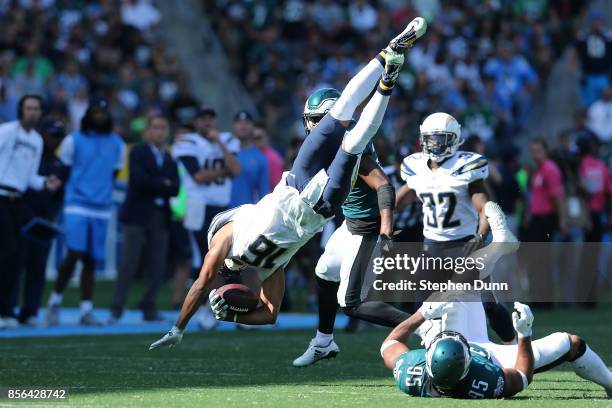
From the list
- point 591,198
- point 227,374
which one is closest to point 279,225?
point 227,374

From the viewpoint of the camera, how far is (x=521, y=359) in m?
7.73

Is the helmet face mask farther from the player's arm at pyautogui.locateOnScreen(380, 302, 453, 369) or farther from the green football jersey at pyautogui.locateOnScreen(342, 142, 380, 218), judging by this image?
the player's arm at pyautogui.locateOnScreen(380, 302, 453, 369)

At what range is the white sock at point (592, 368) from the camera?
26.1 ft

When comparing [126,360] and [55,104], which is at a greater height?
[55,104]

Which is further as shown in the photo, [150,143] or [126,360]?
[150,143]

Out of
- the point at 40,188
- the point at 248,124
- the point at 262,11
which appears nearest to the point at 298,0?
the point at 262,11

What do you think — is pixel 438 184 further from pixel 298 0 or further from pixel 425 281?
pixel 298 0

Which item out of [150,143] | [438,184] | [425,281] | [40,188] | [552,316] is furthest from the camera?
[552,316]

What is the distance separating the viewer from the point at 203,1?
77.0 feet

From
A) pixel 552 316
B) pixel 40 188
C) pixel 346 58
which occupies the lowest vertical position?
pixel 552 316

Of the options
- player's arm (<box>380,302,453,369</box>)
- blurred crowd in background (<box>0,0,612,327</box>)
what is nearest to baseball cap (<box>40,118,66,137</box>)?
blurred crowd in background (<box>0,0,612,327</box>)

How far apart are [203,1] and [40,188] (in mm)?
10824

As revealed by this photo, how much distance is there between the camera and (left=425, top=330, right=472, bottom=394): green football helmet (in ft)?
24.1

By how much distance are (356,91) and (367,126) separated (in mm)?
301
